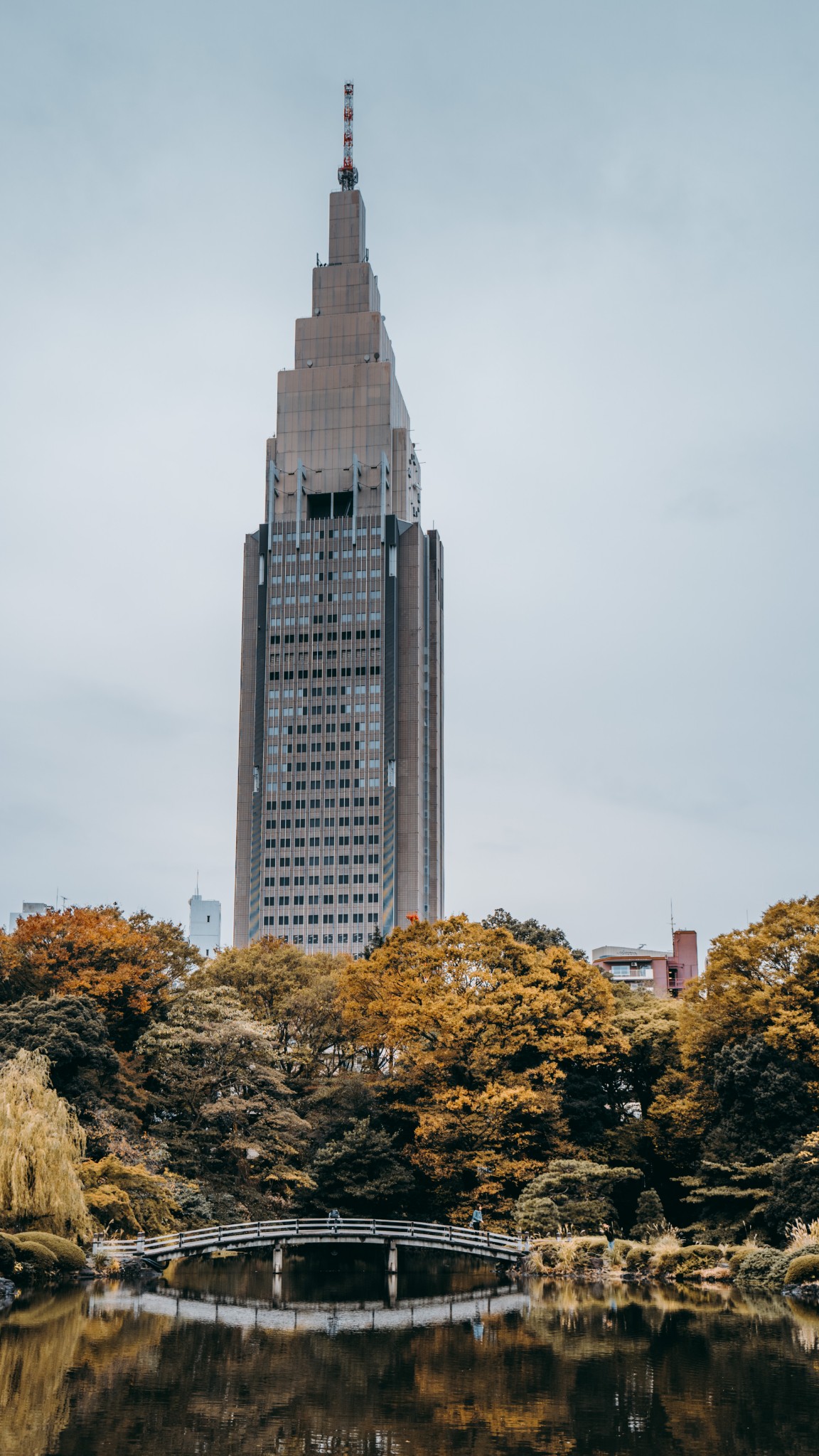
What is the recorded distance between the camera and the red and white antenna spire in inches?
6614

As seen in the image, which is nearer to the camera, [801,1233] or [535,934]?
[801,1233]

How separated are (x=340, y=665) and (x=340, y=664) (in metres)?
0.08

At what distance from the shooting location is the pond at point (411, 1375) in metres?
21.9

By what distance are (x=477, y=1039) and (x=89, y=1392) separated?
3044cm

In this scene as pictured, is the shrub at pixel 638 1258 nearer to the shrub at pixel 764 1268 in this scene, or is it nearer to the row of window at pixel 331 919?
the shrub at pixel 764 1268

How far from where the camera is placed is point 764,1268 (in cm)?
4212

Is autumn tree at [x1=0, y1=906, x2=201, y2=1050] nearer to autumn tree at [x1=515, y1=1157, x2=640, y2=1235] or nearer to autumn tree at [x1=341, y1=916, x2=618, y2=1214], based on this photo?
autumn tree at [x1=341, y1=916, x2=618, y2=1214]

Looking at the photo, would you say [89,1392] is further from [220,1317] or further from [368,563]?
[368,563]

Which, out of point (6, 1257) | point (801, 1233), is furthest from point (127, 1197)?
point (801, 1233)

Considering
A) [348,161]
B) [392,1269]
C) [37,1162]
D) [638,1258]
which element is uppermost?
[348,161]

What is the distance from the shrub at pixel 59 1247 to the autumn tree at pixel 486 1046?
1540 centimetres

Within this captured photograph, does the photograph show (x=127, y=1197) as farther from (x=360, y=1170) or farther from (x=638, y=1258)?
(x=638, y=1258)

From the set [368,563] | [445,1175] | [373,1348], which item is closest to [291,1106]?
[445,1175]

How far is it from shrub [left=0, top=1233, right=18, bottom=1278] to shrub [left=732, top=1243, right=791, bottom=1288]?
75.1 feet
